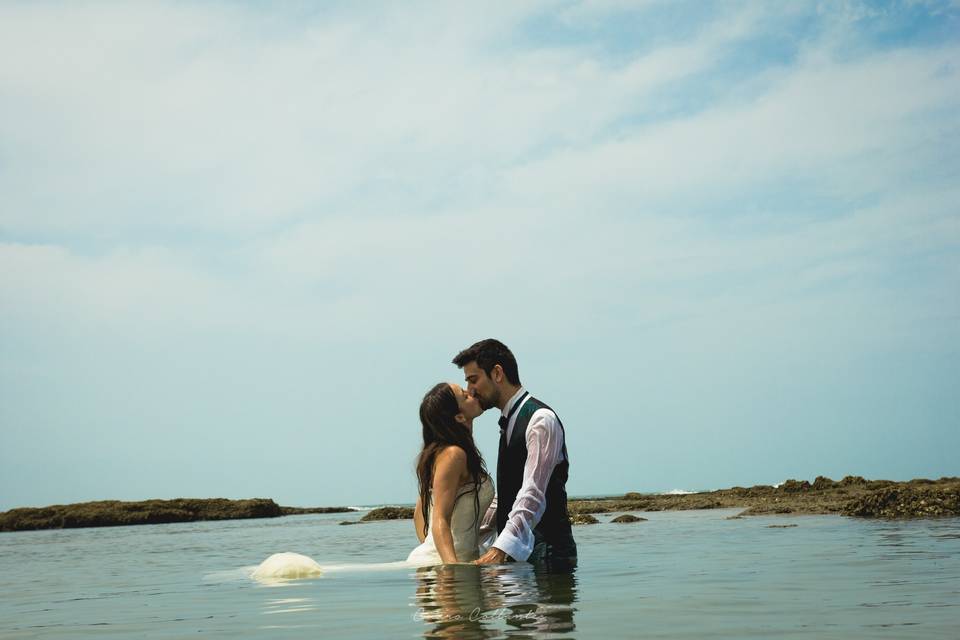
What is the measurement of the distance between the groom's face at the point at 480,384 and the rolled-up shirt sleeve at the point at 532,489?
1.83 ft

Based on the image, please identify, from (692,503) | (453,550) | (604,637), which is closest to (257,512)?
(692,503)

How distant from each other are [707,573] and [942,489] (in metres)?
9.65

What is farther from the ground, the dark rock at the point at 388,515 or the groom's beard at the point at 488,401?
the groom's beard at the point at 488,401

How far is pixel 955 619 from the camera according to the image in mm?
4918

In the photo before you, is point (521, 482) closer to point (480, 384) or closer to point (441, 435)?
point (480, 384)

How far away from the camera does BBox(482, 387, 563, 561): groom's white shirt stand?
283 inches

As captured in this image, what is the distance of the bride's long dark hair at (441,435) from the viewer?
860cm

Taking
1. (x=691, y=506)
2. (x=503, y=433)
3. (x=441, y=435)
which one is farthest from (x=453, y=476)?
(x=691, y=506)

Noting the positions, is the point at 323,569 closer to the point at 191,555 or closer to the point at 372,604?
the point at 372,604

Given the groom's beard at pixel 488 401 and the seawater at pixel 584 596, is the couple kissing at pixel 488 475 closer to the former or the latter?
the groom's beard at pixel 488 401

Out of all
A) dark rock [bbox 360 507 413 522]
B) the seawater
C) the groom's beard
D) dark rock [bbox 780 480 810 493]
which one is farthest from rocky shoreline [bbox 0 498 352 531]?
the groom's beard

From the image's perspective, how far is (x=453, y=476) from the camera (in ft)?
28.1

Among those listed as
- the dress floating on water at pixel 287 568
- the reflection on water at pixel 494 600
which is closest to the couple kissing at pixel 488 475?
the reflection on water at pixel 494 600

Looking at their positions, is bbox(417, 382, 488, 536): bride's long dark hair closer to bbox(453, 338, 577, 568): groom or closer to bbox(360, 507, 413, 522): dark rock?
bbox(453, 338, 577, 568): groom
